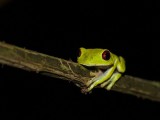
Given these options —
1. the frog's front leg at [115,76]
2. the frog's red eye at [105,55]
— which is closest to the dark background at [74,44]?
the frog's front leg at [115,76]

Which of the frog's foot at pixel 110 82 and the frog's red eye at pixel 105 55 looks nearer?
the frog's foot at pixel 110 82

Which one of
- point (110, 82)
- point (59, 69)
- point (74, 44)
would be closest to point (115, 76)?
point (110, 82)

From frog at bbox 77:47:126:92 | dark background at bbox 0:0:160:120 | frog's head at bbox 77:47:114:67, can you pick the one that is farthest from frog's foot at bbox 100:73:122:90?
dark background at bbox 0:0:160:120

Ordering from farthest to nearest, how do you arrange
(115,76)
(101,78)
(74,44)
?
(74,44)
(115,76)
(101,78)

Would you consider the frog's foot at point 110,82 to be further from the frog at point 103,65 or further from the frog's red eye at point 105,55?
the frog's red eye at point 105,55

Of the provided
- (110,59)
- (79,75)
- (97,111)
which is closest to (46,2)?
(97,111)

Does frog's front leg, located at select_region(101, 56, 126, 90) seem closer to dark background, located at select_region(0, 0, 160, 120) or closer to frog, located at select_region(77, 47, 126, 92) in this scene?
frog, located at select_region(77, 47, 126, 92)

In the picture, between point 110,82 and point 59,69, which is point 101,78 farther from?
point 59,69

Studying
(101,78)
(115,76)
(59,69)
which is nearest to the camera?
(59,69)
